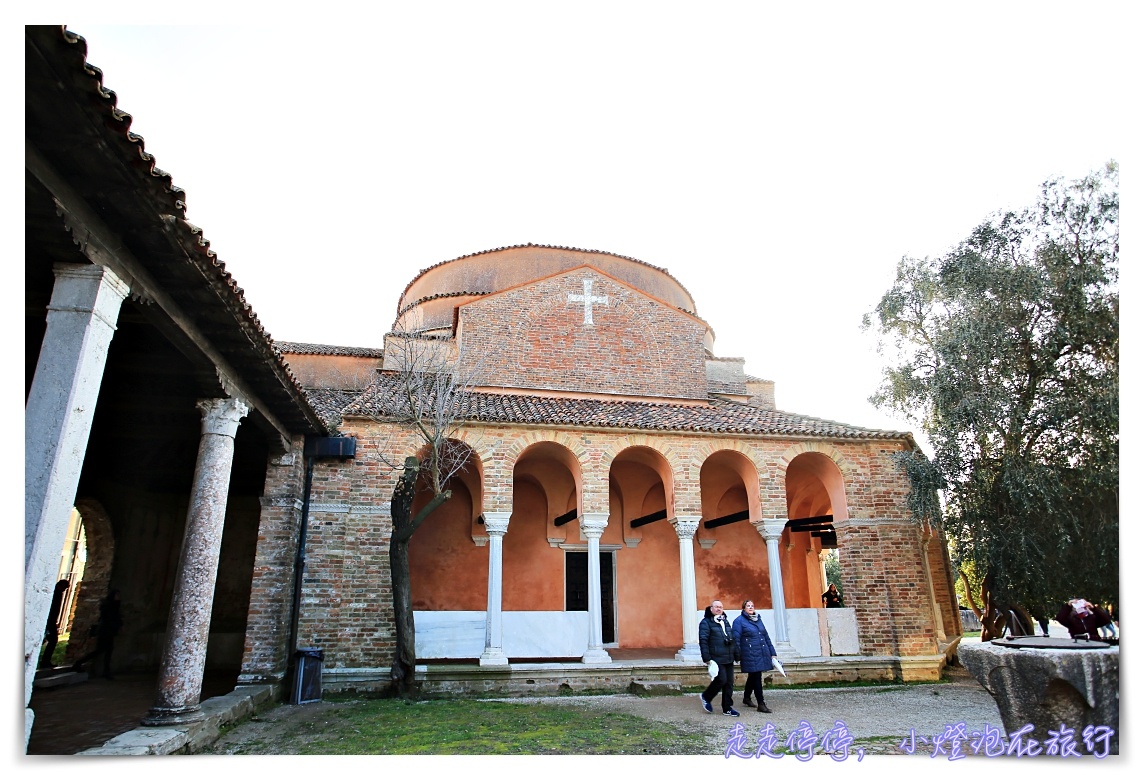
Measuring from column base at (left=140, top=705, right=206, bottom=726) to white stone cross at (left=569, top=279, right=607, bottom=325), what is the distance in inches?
385

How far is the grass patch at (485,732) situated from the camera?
5652 millimetres

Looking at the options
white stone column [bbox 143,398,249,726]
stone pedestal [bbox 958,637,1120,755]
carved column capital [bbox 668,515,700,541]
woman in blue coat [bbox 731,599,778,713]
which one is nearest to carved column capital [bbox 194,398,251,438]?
white stone column [bbox 143,398,249,726]

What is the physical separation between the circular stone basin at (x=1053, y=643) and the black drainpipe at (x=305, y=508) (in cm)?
780

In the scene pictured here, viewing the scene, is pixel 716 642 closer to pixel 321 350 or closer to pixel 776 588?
pixel 776 588

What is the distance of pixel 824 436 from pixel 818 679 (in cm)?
389

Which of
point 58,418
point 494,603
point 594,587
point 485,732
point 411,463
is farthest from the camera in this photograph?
point 594,587

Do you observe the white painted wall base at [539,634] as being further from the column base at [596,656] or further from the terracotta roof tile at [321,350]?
the terracotta roof tile at [321,350]

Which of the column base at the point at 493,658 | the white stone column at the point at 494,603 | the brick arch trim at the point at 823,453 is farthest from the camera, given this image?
the brick arch trim at the point at 823,453

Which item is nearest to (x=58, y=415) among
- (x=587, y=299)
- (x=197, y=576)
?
(x=197, y=576)

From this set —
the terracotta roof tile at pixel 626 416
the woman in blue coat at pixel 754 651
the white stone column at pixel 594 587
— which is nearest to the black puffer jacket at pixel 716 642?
the woman in blue coat at pixel 754 651

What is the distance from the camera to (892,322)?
11.2m

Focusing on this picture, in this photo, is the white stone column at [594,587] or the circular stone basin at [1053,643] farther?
the white stone column at [594,587]

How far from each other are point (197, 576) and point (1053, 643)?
7.25 meters

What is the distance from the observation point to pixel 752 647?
25.0 ft
